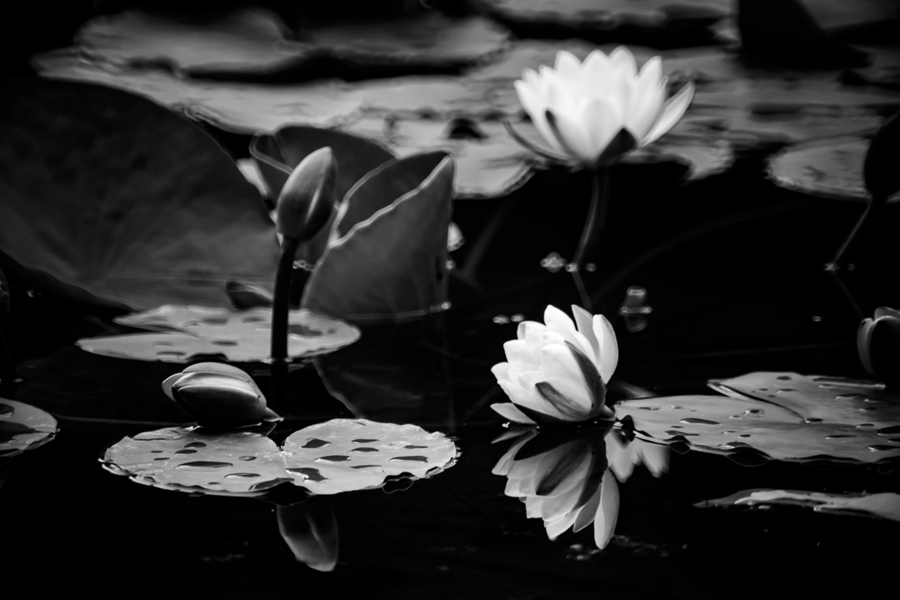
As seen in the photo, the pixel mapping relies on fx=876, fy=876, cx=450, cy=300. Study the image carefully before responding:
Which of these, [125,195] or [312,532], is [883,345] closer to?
[312,532]

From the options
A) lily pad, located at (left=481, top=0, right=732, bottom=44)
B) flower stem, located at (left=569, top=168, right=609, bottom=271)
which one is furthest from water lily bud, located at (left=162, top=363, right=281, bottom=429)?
lily pad, located at (left=481, top=0, right=732, bottom=44)

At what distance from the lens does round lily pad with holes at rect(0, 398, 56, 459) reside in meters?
0.73

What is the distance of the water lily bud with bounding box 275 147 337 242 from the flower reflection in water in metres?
0.30

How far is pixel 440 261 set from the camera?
3.75ft

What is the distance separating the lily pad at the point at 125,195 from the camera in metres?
1.19

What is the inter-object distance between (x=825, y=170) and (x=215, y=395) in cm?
118

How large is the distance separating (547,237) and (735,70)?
108cm

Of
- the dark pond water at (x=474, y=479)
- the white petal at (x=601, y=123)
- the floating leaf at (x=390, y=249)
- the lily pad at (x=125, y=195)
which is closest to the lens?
the dark pond water at (x=474, y=479)

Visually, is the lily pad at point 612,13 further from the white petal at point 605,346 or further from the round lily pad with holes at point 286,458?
the round lily pad with holes at point 286,458

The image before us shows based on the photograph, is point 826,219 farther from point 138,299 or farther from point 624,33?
point 624,33

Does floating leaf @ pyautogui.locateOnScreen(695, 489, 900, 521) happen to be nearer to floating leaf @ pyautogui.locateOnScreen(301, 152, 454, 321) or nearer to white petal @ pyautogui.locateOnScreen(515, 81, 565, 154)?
floating leaf @ pyautogui.locateOnScreen(301, 152, 454, 321)

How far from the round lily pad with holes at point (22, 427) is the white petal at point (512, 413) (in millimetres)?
393

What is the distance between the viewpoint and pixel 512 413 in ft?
2.59

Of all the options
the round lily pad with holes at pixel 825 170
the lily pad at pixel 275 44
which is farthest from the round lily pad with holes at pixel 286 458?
A: the lily pad at pixel 275 44
